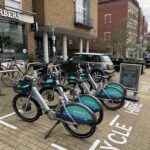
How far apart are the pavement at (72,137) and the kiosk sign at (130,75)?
2038 millimetres

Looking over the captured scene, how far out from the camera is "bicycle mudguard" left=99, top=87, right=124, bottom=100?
17.4ft

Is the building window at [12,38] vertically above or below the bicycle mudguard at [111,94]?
above

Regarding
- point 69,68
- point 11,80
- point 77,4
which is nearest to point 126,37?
point 77,4

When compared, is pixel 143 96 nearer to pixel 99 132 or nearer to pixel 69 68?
pixel 69 68

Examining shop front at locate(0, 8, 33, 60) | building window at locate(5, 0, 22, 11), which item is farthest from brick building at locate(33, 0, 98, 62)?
building window at locate(5, 0, 22, 11)

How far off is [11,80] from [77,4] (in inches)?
511

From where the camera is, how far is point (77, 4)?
1842cm

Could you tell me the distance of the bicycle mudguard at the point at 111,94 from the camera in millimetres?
5313

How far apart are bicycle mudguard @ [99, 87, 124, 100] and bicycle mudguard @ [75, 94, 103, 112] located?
1.19 m

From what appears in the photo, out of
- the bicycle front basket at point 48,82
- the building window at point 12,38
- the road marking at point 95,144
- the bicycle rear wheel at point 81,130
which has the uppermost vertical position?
the building window at point 12,38

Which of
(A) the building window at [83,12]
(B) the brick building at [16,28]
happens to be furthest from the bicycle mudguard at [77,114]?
(A) the building window at [83,12]

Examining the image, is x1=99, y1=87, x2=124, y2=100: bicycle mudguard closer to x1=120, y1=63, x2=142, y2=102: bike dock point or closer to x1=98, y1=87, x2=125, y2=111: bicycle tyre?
x1=98, y1=87, x2=125, y2=111: bicycle tyre

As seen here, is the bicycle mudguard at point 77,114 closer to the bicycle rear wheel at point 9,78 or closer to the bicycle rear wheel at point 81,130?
the bicycle rear wheel at point 81,130

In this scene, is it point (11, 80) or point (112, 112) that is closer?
point (112, 112)
